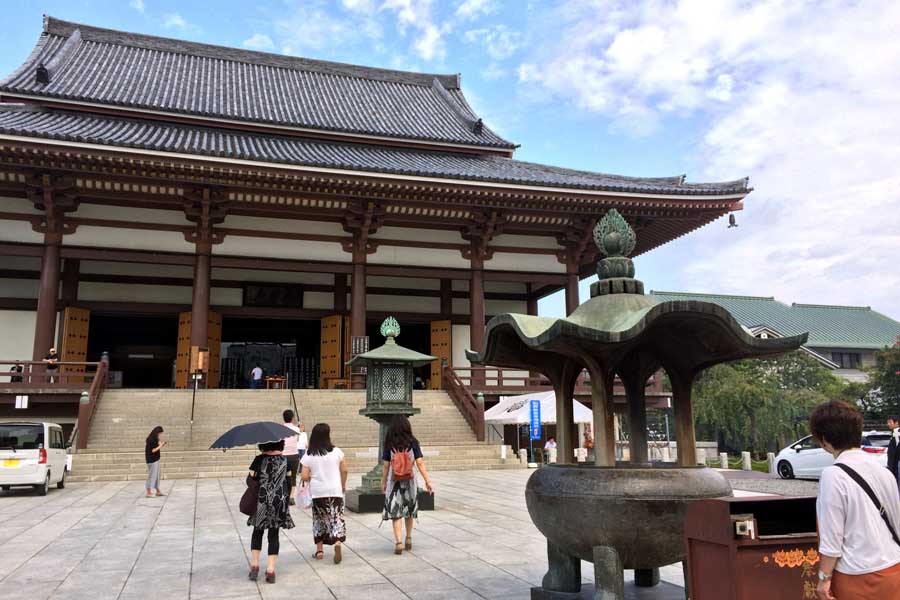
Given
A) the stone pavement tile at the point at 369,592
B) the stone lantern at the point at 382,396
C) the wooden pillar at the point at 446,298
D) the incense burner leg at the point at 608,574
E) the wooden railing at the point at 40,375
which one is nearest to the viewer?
the incense burner leg at the point at 608,574

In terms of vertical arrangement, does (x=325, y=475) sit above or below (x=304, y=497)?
above

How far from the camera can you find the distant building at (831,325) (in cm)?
4600

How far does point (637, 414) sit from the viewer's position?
503cm

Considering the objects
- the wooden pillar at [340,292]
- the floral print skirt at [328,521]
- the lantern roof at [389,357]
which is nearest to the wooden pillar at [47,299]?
the wooden pillar at [340,292]

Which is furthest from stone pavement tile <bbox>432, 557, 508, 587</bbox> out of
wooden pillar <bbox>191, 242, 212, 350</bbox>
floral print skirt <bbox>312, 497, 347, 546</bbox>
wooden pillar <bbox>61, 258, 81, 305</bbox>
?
wooden pillar <bbox>61, 258, 81, 305</bbox>

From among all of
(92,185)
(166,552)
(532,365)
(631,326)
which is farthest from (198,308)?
(631,326)

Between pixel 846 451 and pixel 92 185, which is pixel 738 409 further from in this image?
pixel 846 451

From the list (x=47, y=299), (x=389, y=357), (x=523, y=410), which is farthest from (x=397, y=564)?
(x=47, y=299)

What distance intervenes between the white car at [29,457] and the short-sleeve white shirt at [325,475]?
24.2ft

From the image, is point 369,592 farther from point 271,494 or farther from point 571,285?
point 571,285

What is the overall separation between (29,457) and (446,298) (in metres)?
13.7

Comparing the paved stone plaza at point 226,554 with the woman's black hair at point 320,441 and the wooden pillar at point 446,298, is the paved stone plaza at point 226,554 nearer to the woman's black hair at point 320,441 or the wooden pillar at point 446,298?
the woman's black hair at point 320,441

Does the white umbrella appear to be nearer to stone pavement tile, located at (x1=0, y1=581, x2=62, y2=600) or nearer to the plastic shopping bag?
the plastic shopping bag

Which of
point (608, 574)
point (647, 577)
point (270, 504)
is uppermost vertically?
point (270, 504)
